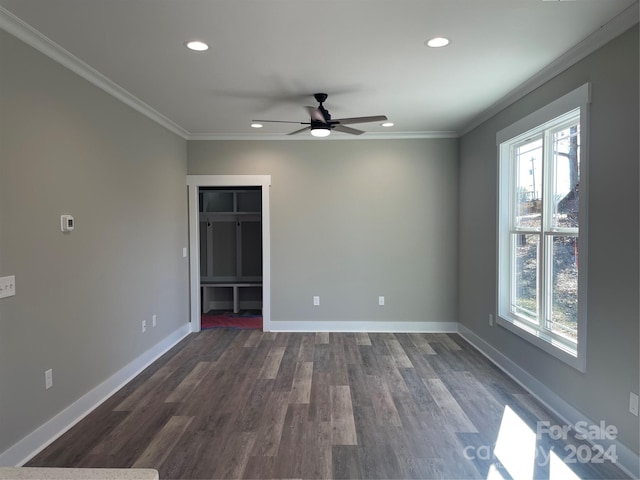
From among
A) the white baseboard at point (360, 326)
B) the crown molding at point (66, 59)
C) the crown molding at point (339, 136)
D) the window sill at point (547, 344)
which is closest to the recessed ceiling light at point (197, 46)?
the crown molding at point (66, 59)

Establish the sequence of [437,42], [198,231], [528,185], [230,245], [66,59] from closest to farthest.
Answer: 1. [437,42]
2. [66,59]
3. [528,185]
4. [198,231]
5. [230,245]

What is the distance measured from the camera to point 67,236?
9.02 feet

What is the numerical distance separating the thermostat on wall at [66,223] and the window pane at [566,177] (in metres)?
3.74

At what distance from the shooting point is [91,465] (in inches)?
89.5

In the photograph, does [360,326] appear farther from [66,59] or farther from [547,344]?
[66,59]

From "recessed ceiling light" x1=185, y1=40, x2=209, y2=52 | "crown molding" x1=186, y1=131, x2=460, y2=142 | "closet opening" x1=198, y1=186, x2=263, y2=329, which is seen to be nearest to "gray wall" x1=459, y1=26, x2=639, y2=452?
"crown molding" x1=186, y1=131, x2=460, y2=142

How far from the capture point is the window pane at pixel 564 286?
2824 mm

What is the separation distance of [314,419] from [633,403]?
1.99m

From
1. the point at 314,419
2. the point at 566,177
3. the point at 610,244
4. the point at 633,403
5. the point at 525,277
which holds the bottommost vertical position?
the point at 314,419

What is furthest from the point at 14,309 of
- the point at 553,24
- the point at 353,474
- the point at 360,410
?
the point at 553,24

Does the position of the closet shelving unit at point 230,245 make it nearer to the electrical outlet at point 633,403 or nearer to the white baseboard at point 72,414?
the white baseboard at point 72,414

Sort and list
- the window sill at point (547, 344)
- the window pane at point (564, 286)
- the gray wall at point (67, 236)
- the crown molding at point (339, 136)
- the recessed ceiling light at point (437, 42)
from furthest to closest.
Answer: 1. the crown molding at point (339, 136)
2. the window pane at point (564, 286)
3. the window sill at point (547, 344)
4. the recessed ceiling light at point (437, 42)
5. the gray wall at point (67, 236)

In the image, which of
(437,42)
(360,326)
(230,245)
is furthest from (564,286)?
(230,245)

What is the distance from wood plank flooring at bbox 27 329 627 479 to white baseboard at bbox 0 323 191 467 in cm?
6
